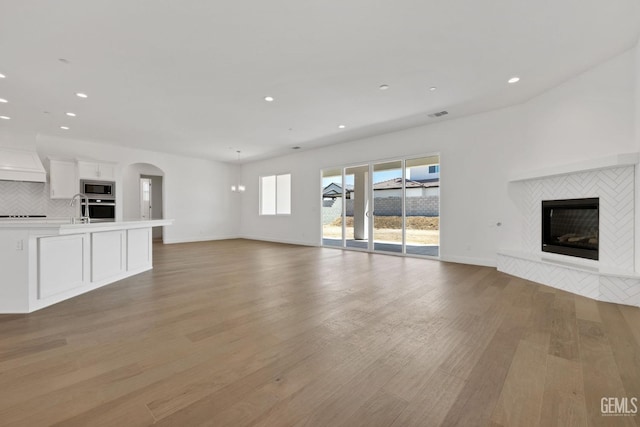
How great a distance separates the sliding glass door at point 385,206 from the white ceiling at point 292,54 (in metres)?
1.46

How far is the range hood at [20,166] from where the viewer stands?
5977mm

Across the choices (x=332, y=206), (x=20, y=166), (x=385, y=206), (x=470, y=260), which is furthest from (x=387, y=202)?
(x=20, y=166)

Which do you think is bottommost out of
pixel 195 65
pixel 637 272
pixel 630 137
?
pixel 637 272

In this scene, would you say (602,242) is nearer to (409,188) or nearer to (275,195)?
(409,188)

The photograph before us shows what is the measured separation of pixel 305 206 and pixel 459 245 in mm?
4694

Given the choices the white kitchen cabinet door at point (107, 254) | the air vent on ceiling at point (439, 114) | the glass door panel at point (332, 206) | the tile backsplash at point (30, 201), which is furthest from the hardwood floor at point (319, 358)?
the tile backsplash at point (30, 201)

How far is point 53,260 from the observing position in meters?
3.22

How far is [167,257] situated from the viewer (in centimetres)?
650

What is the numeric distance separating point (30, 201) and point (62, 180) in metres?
0.81

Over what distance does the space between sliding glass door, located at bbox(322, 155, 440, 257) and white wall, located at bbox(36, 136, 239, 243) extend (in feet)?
14.7

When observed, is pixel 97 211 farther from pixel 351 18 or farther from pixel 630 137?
pixel 630 137

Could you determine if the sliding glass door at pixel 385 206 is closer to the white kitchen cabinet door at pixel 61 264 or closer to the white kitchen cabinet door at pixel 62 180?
the white kitchen cabinet door at pixel 61 264

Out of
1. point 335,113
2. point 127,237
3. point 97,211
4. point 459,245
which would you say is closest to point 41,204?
point 97,211

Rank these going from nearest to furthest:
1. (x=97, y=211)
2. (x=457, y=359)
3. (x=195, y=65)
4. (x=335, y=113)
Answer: (x=457, y=359)
(x=195, y=65)
(x=335, y=113)
(x=97, y=211)
